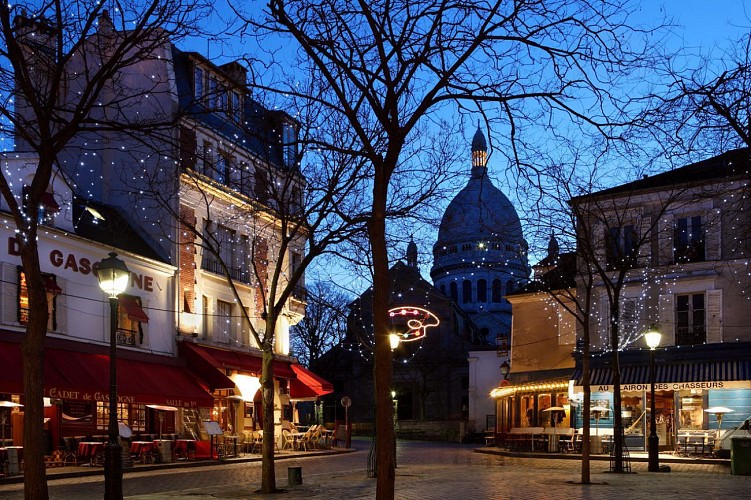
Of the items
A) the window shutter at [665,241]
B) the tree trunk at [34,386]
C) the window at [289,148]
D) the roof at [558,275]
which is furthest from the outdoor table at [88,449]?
the window shutter at [665,241]

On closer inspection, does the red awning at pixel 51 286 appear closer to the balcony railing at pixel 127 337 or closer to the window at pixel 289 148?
the balcony railing at pixel 127 337

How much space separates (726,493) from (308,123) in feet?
33.7

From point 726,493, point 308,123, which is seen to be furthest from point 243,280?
point 726,493

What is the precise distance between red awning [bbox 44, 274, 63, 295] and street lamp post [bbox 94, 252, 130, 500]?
14866 mm

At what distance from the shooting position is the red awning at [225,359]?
36.7 m

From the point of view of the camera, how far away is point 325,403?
274 feet

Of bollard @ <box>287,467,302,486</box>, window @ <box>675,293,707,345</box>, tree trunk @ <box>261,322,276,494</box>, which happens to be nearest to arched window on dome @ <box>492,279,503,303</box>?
window @ <box>675,293,707,345</box>

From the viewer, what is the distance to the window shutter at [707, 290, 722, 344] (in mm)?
36812

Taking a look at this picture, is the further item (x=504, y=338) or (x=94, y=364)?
(x=504, y=338)

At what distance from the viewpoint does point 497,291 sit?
388ft

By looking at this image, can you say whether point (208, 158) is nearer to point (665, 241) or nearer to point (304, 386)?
point (665, 241)

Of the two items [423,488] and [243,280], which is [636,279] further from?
[423,488]

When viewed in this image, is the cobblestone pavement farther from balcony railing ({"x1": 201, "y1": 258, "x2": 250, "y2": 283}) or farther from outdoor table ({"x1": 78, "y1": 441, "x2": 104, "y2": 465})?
balcony railing ({"x1": 201, "y1": 258, "x2": 250, "y2": 283})

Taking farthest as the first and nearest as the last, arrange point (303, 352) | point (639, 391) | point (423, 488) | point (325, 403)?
point (325, 403), point (303, 352), point (639, 391), point (423, 488)
